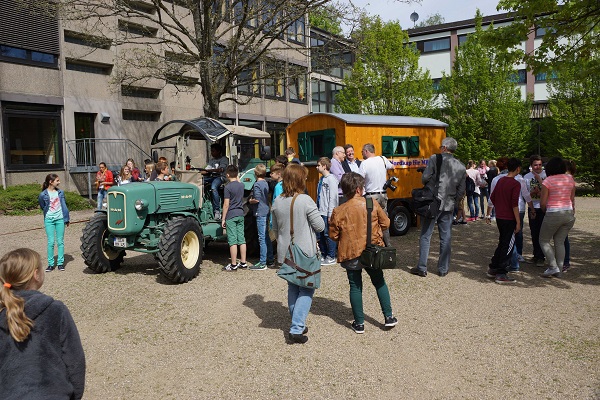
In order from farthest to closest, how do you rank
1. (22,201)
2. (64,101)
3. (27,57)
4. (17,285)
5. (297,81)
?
(297,81), (64,101), (27,57), (22,201), (17,285)

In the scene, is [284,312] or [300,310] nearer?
[300,310]

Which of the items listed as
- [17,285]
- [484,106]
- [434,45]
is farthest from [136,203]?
[434,45]

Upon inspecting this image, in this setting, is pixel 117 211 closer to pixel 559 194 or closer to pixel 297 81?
pixel 559 194

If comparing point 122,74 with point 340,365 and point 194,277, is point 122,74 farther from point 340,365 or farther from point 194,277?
point 340,365

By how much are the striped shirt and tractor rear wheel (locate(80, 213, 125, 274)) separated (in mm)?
6813

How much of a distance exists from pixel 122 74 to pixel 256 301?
1317 centimetres

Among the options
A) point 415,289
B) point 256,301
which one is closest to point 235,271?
point 256,301

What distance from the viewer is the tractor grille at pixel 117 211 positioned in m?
7.64

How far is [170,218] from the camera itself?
814 cm

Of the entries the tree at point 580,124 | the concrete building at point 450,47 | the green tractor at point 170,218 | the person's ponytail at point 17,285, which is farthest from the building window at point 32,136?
the concrete building at point 450,47

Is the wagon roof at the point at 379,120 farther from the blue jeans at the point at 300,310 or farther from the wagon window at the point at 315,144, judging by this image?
the blue jeans at the point at 300,310

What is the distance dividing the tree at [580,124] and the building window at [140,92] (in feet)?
59.3

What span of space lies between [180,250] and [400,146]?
267 inches

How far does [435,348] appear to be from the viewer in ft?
16.4
